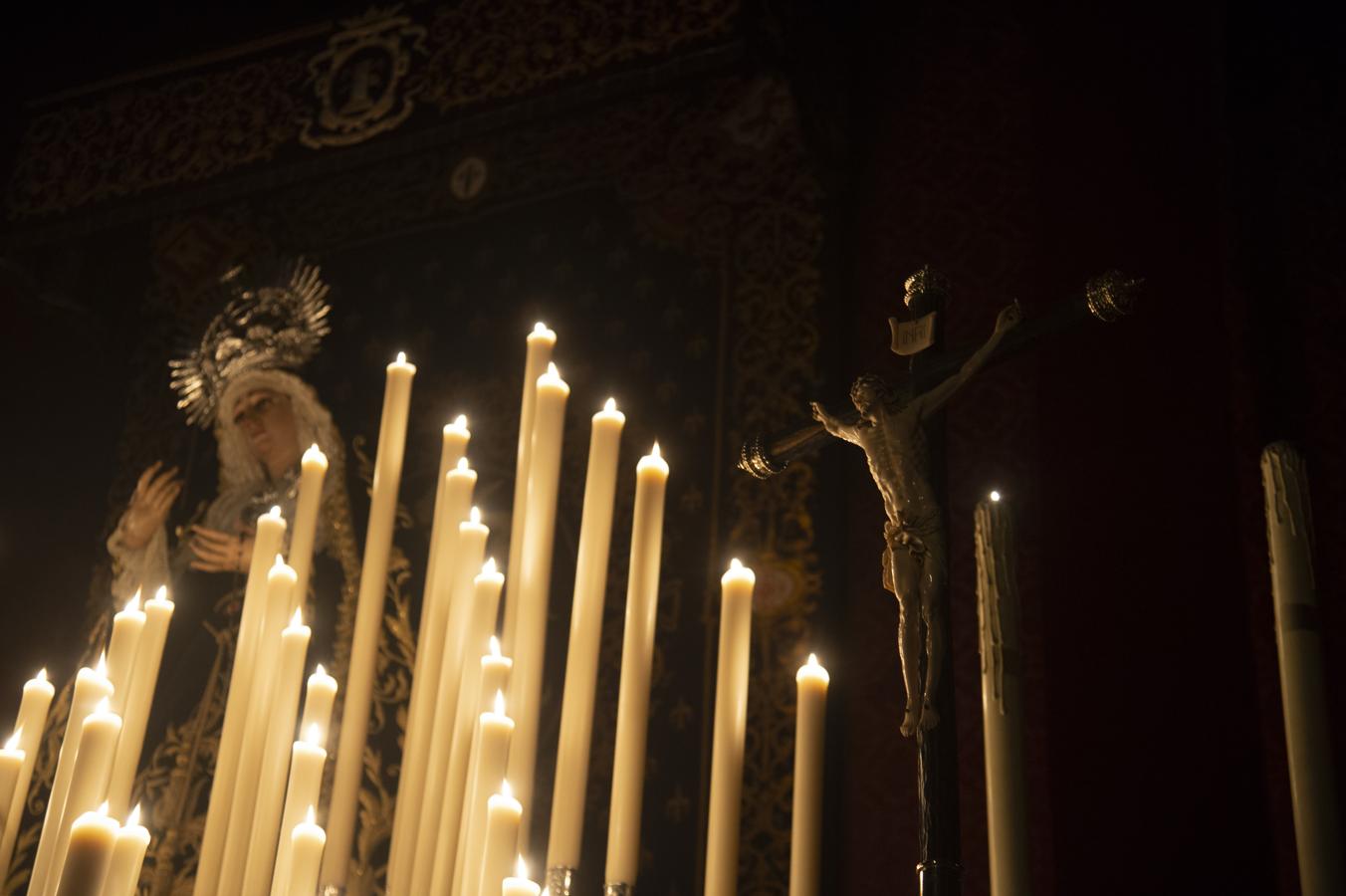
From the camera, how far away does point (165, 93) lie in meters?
3.87

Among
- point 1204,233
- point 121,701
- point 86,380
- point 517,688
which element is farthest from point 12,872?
point 1204,233

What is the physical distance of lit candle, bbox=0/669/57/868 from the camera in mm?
1879

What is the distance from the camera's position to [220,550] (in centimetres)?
338

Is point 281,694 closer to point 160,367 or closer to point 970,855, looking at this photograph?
point 970,855

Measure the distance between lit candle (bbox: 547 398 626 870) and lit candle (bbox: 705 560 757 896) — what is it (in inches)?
6.1

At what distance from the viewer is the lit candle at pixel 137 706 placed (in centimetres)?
192

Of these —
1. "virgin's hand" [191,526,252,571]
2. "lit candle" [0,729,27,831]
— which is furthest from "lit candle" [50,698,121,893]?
"virgin's hand" [191,526,252,571]

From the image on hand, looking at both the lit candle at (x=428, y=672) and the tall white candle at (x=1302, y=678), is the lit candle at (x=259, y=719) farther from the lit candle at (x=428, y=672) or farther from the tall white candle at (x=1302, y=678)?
the tall white candle at (x=1302, y=678)

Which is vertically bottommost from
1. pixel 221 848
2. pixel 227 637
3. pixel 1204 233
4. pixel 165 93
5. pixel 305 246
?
pixel 221 848

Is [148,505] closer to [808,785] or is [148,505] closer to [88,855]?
[808,785]

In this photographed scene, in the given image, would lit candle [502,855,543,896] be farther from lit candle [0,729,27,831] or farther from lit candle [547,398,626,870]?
lit candle [0,729,27,831]

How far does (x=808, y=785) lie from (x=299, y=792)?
59 cm

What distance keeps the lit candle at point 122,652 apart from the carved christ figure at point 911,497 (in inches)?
36.9

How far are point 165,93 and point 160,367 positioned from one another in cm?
73
